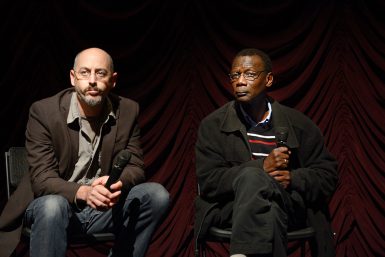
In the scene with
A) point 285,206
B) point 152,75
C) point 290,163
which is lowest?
point 285,206

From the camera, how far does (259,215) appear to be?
258cm

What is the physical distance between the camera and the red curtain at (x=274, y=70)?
12.9 feet

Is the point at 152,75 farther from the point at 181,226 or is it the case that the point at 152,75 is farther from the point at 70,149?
the point at 70,149

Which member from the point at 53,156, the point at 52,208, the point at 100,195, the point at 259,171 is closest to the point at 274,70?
the point at 259,171

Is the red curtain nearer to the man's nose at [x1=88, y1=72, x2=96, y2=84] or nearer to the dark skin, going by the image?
the dark skin

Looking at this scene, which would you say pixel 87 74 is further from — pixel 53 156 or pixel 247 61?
pixel 247 61

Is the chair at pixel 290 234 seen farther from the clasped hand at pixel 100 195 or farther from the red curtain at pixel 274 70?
the red curtain at pixel 274 70

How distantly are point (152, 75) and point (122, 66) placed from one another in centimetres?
19

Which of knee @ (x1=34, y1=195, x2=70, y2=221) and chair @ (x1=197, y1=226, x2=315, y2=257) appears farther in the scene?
chair @ (x1=197, y1=226, x2=315, y2=257)

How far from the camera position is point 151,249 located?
398cm

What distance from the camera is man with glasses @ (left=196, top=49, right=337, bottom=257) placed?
2580 mm

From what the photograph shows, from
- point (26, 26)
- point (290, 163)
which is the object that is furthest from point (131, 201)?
point (26, 26)

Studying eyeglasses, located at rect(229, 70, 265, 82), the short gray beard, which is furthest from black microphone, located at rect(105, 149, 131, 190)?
eyeglasses, located at rect(229, 70, 265, 82)

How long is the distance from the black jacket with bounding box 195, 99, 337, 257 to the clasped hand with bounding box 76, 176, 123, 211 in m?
0.46
